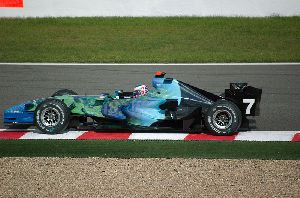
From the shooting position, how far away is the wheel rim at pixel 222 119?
35.7 feet

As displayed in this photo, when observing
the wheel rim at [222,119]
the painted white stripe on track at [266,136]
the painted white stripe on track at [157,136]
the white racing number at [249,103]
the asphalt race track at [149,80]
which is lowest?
the painted white stripe on track at [266,136]

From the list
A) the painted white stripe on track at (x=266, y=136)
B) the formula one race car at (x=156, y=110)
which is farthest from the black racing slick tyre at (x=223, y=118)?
the painted white stripe on track at (x=266, y=136)

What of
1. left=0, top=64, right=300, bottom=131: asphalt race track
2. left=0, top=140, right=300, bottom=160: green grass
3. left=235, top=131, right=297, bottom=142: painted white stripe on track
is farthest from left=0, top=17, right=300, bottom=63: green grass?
left=0, top=140, right=300, bottom=160: green grass

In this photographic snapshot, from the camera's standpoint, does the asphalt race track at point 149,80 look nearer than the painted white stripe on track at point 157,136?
No

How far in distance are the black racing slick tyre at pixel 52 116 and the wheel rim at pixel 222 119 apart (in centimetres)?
201

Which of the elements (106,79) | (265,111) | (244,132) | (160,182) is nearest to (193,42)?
(106,79)

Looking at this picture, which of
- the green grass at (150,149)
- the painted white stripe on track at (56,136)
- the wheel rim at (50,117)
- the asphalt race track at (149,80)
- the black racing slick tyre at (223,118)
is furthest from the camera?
the asphalt race track at (149,80)

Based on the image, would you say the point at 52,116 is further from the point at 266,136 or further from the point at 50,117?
the point at 266,136

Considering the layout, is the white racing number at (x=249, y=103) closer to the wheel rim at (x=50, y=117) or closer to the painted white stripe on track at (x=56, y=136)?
the painted white stripe on track at (x=56, y=136)

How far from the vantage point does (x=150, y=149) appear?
1012 cm

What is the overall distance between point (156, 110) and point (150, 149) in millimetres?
1039

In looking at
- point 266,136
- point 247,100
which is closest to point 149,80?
point 247,100

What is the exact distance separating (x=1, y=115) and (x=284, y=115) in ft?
14.5

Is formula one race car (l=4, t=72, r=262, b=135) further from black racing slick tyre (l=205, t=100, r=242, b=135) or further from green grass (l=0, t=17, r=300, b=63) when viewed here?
green grass (l=0, t=17, r=300, b=63)
